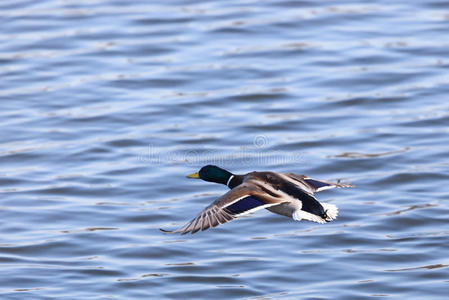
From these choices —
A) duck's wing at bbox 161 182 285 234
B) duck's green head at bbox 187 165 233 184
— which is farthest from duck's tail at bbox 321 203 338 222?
duck's green head at bbox 187 165 233 184

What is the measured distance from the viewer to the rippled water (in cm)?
913

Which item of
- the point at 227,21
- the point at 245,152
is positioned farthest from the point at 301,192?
the point at 227,21

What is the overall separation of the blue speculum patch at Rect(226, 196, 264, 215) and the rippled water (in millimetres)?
1568

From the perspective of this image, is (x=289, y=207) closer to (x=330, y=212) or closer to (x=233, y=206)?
(x=330, y=212)

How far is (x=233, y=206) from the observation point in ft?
23.9

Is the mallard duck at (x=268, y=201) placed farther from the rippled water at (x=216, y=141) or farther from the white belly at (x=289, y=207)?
the rippled water at (x=216, y=141)

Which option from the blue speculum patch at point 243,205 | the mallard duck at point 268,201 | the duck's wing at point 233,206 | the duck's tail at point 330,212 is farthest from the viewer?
the duck's tail at point 330,212

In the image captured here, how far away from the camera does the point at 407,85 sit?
525 inches

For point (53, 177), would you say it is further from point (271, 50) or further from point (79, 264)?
point (271, 50)

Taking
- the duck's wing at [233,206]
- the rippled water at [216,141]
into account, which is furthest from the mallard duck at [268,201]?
the rippled water at [216,141]

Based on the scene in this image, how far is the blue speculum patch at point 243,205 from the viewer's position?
7.20 m

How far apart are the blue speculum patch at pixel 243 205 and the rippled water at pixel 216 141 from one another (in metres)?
1.57

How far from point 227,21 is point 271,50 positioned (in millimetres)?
1213

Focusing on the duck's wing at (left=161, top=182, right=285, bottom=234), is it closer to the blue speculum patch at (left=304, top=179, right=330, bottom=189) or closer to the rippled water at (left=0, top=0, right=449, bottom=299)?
the blue speculum patch at (left=304, top=179, right=330, bottom=189)
